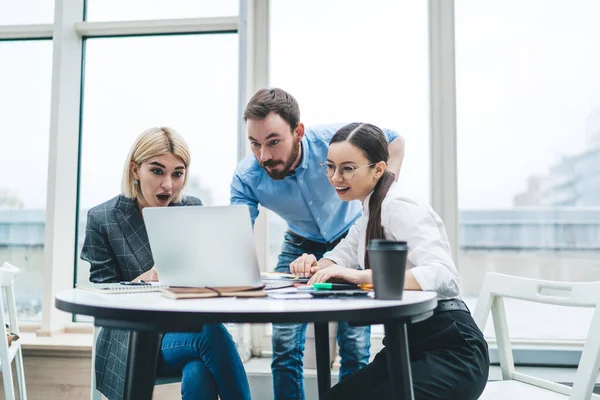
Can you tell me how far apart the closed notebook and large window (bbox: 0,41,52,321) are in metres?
2.17

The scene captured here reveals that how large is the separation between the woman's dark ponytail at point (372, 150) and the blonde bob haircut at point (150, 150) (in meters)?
0.60

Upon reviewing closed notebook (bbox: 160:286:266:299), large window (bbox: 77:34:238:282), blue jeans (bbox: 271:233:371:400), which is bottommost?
blue jeans (bbox: 271:233:371:400)

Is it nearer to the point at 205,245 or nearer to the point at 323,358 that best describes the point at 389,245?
the point at 205,245

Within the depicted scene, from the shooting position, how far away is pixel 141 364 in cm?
98

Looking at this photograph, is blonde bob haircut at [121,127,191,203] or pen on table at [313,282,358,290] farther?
blonde bob haircut at [121,127,191,203]

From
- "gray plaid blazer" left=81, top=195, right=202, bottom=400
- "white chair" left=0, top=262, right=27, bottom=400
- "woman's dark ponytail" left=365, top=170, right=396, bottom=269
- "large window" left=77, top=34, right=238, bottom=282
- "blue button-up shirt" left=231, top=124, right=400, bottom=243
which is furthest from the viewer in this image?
"large window" left=77, top=34, right=238, bottom=282

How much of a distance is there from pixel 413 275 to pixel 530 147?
177 centimetres

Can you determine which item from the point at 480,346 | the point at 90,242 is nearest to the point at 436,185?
the point at 480,346

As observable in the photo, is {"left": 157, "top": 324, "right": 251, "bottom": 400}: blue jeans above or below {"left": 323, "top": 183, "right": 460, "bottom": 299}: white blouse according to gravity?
below

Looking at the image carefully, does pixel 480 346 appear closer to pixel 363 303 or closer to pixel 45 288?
pixel 363 303

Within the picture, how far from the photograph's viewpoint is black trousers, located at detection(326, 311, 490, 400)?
115 centimetres

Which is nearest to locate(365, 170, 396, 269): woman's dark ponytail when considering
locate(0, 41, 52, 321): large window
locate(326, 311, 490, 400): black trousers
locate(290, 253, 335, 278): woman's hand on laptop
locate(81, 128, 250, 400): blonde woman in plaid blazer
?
Result: locate(290, 253, 335, 278): woman's hand on laptop

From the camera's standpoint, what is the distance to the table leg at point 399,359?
1.00 metres

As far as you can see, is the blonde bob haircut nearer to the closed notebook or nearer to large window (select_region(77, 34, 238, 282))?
the closed notebook
